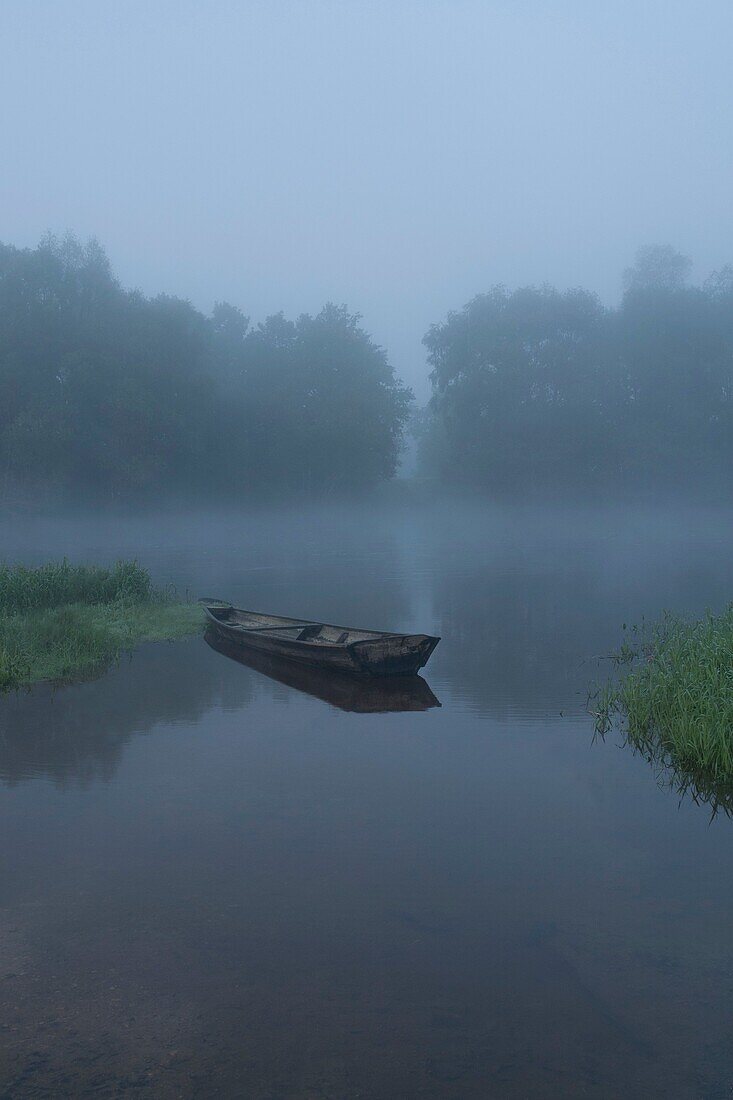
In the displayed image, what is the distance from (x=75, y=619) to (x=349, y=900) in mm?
12401

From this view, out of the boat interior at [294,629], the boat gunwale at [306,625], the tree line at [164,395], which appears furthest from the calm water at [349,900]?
the tree line at [164,395]

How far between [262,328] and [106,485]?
71.0 ft

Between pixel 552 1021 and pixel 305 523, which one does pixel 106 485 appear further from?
pixel 552 1021

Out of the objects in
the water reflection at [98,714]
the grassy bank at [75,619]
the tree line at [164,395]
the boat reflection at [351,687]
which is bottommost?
the water reflection at [98,714]

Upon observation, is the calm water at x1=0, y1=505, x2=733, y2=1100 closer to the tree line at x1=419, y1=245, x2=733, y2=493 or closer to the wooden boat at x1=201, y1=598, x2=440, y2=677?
the wooden boat at x1=201, y1=598, x2=440, y2=677

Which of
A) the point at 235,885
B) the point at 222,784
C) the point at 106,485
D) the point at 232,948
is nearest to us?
the point at 232,948

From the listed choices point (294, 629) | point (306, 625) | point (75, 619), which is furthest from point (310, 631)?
point (75, 619)

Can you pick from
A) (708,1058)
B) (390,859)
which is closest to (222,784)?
(390,859)

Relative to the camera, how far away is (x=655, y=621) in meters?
18.7

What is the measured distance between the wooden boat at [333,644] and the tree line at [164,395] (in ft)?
137

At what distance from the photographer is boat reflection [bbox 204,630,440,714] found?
12.8 m

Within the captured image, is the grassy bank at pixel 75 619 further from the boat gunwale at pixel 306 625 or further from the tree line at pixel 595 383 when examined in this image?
the tree line at pixel 595 383

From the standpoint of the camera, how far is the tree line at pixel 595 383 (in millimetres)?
68438

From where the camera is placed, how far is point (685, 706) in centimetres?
994
